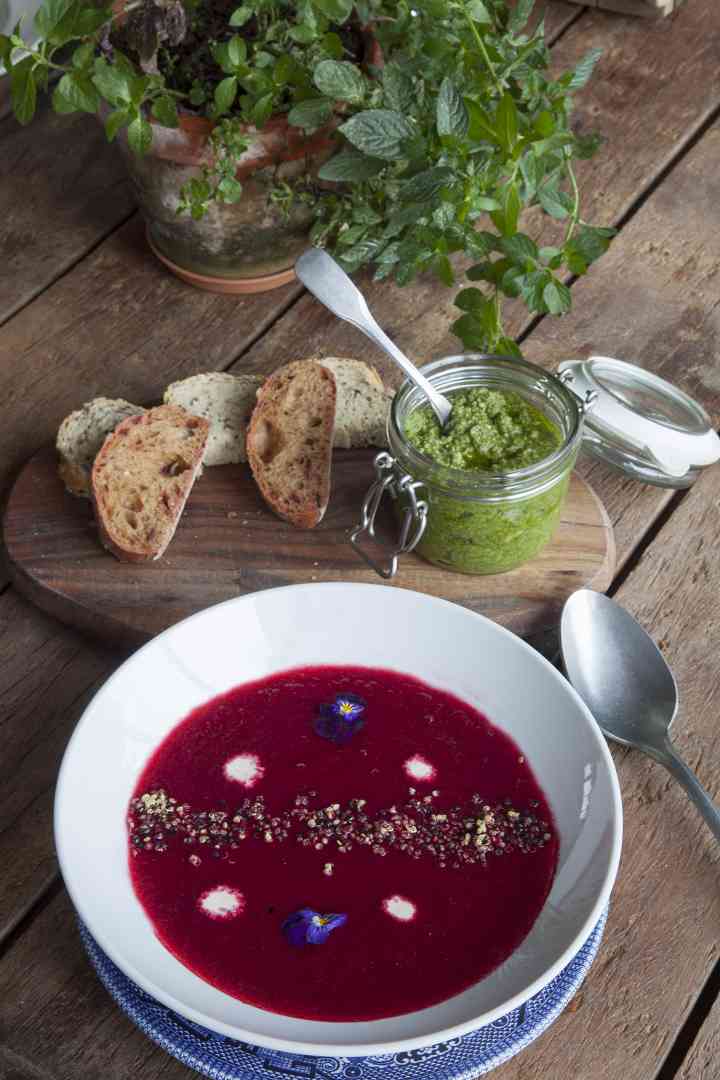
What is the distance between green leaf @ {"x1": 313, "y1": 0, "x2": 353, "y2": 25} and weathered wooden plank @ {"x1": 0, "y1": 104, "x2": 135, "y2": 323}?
0.71 meters

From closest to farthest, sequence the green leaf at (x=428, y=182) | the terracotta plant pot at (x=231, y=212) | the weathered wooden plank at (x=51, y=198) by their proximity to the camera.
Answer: the green leaf at (x=428, y=182) < the terracotta plant pot at (x=231, y=212) < the weathered wooden plank at (x=51, y=198)

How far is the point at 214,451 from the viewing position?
5.94 ft

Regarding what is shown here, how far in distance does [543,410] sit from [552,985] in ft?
2.49

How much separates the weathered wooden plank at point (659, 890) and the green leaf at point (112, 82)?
3.25 ft

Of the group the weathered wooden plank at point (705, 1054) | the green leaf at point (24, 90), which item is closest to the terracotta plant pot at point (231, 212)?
the green leaf at point (24, 90)

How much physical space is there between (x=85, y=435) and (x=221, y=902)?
778mm

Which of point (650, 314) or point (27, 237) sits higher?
point (650, 314)

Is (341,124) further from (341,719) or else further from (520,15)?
(341,719)

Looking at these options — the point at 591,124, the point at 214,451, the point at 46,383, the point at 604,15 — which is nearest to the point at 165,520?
the point at 214,451

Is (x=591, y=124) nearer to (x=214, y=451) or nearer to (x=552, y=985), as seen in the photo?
(x=214, y=451)

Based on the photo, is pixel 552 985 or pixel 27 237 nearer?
pixel 552 985

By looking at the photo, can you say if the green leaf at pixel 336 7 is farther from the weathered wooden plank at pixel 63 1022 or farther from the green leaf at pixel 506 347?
the weathered wooden plank at pixel 63 1022

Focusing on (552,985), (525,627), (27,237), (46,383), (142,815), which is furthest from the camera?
(27,237)

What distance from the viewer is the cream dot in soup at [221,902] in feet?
4.31
